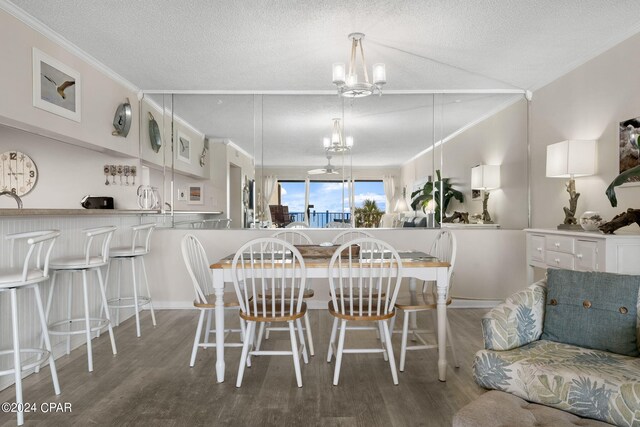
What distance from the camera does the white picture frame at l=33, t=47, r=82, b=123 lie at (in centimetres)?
315

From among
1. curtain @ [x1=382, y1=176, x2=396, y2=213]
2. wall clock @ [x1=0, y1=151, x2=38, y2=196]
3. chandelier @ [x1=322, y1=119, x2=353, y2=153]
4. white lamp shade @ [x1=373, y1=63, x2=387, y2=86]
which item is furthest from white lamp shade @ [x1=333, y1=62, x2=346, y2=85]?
wall clock @ [x1=0, y1=151, x2=38, y2=196]

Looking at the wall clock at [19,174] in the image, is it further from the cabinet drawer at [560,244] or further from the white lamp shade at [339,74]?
the cabinet drawer at [560,244]

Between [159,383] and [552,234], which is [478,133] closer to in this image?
[552,234]

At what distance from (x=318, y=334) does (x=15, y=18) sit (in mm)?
3473

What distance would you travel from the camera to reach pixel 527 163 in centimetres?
472

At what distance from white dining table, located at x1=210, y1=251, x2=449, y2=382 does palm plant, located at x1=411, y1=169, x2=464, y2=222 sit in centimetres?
204

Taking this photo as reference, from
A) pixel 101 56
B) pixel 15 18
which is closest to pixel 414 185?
pixel 101 56

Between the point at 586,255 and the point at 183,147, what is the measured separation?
4280mm

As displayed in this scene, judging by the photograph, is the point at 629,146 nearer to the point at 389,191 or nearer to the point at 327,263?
the point at 389,191

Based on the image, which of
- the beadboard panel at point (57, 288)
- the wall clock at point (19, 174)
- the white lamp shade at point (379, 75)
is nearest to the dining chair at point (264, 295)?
the beadboard panel at point (57, 288)

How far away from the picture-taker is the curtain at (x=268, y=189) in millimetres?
4629

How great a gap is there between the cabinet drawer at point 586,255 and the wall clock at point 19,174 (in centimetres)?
562

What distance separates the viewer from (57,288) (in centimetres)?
309

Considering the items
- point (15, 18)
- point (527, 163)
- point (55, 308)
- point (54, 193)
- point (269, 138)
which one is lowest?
point (55, 308)
